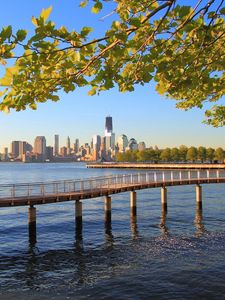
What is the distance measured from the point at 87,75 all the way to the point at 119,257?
19079mm

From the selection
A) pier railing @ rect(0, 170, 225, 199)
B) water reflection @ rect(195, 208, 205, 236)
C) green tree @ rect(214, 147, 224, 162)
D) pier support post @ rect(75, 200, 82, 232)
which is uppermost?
green tree @ rect(214, 147, 224, 162)

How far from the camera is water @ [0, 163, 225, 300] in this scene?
1836cm

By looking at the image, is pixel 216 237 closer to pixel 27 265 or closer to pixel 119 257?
pixel 119 257

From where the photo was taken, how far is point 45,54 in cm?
589

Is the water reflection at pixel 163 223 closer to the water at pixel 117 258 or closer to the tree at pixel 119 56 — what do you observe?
the water at pixel 117 258

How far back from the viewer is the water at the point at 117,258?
723 inches

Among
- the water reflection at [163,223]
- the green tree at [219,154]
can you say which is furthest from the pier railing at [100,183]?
the green tree at [219,154]

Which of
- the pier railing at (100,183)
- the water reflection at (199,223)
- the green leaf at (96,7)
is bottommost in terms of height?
the water reflection at (199,223)

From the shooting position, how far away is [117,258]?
23.8 meters

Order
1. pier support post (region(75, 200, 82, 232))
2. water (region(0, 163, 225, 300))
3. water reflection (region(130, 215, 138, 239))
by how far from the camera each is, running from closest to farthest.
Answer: water (region(0, 163, 225, 300)), water reflection (region(130, 215, 138, 239)), pier support post (region(75, 200, 82, 232))

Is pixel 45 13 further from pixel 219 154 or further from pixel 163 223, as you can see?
pixel 219 154

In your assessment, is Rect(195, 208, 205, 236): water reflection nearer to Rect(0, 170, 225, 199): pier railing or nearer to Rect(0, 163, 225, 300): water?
Rect(0, 163, 225, 300): water

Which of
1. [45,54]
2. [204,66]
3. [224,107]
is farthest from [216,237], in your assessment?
[45,54]

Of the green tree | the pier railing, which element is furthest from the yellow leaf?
the green tree
